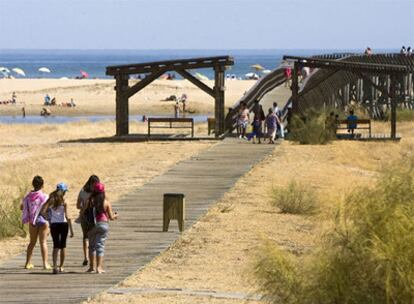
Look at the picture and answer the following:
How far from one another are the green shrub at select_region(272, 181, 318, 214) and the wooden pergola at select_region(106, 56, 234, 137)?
54.3ft

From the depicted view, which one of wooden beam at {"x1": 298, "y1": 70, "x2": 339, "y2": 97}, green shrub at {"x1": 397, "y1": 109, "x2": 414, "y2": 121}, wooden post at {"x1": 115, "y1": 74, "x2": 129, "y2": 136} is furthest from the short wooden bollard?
green shrub at {"x1": 397, "y1": 109, "x2": 414, "y2": 121}

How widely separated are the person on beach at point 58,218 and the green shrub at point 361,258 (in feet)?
14.8

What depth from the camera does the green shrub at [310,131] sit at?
3572 cm

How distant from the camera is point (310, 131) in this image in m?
35.9

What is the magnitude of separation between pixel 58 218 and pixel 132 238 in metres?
2.68

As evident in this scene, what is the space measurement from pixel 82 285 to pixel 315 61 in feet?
84.0

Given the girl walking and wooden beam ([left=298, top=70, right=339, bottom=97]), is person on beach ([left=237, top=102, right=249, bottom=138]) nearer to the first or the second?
the girl walking

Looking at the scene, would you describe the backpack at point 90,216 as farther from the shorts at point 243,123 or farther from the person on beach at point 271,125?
the shorts at point 243,123

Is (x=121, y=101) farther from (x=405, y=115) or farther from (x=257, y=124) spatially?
(x=405, y=115)

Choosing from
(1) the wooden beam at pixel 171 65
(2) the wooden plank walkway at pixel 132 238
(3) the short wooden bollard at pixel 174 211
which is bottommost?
(2) the wooden plank walkway at pixel 132 238

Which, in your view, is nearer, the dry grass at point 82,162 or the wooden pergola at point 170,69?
the dry grass at point 82,162

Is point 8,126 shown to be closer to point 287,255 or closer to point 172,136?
point 172,136

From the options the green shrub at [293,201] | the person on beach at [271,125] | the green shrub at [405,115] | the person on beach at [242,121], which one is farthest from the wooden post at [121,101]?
the green shrub at [293,201]

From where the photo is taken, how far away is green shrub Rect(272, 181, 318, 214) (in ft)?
69.4
